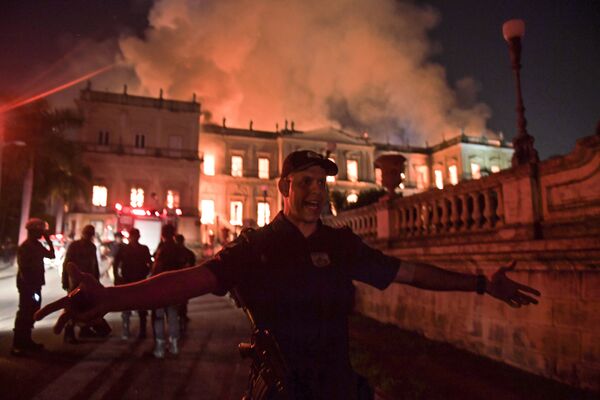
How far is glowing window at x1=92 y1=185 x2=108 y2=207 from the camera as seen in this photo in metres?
39.1

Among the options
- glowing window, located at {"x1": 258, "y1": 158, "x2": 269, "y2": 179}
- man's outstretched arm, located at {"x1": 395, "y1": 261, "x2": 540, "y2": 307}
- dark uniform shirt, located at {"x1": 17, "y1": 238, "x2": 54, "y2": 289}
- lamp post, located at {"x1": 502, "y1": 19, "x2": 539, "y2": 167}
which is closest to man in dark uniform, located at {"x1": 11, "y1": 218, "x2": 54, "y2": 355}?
dark uniform shirt, located at {"x1": 17, "y1": 238, "x2": 54, "y2": 289}

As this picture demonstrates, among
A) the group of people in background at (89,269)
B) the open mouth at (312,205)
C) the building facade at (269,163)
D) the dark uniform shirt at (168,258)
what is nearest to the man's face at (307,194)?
the open mouth at (312,205)

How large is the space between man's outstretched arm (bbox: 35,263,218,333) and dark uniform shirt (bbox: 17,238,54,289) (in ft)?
19.0

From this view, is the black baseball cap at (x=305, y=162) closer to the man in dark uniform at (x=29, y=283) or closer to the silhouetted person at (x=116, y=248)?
the man in dark uniform at (x=29, y=283)

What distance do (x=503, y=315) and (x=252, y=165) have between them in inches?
1669

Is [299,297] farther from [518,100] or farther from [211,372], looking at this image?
[518,100]

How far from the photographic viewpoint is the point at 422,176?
55.0 metres

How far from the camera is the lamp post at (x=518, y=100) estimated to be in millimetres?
6672

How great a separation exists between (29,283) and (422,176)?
53.0m

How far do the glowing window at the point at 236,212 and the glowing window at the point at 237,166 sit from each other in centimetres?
329

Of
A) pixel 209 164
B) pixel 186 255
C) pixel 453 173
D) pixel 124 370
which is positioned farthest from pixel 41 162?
pixel 453 173

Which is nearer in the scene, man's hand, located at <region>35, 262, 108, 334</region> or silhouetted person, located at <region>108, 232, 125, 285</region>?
man's hand, located at <region>35, 262, 108, 334</region>

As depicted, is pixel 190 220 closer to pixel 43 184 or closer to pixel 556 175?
pixel 43 184

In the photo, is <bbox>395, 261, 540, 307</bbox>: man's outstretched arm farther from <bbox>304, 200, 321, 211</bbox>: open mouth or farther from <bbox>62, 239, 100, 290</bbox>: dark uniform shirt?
<bbox>62, 239, 100, 290</bbox>: dark uniform shirt
